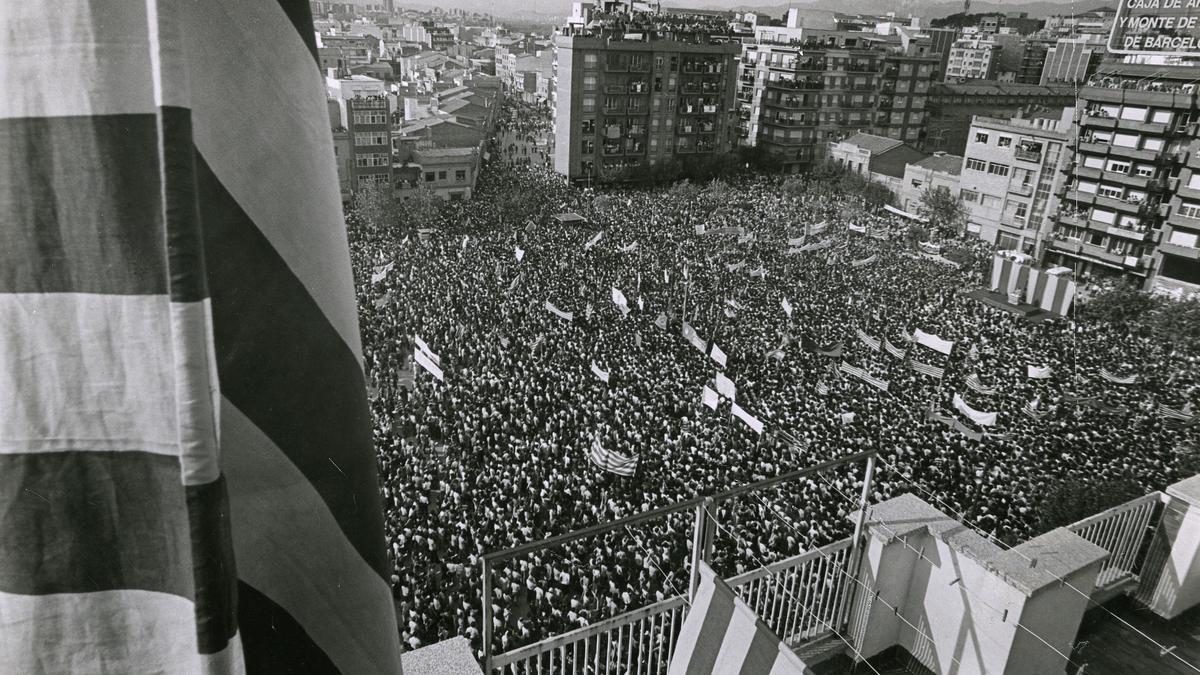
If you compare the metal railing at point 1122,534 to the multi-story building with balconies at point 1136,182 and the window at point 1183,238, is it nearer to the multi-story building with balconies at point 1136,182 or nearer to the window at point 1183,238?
the multi-story building with balconies at point 1136,182

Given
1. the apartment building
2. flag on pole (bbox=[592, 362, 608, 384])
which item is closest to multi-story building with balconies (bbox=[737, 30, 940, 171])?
the apartment building

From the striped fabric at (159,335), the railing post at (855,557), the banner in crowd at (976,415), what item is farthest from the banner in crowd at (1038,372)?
the striped fabric at (159,335)

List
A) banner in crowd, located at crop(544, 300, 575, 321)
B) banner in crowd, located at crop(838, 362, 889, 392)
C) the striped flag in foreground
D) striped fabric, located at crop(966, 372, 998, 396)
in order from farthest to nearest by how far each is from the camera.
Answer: banner in crowd, located at crop(544, 300, 575, 321)
striped fabric, located at crop(966, 372, 998, 396)
banner in crowd, located at crop(838, 362, 889, 392)
the striped flag in foreground

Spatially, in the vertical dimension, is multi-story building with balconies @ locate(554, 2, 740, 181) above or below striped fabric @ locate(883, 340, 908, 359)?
above

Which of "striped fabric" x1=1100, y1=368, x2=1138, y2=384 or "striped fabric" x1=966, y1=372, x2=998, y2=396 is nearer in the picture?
"striped fabric" x1=966, y1=372, x2=998, y2=396

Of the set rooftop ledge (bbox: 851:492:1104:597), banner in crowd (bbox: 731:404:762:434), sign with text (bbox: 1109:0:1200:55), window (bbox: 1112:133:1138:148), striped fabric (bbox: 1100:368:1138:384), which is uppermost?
sign with text (bbox: 1109:0:1200:55)

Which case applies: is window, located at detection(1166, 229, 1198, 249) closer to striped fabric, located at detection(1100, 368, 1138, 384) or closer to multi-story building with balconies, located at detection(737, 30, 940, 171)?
striped fabric, located at detection(1100, 368, 1138, 384)

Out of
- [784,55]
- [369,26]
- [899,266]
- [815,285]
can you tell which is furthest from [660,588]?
[369,26]

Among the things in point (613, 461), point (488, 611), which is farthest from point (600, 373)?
point (488, 611)
